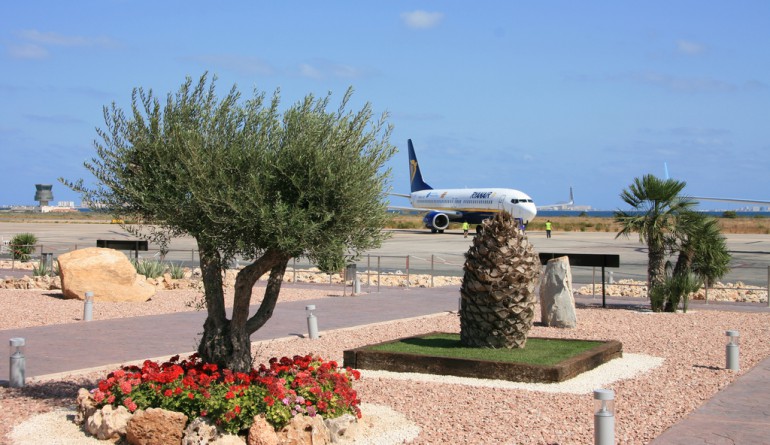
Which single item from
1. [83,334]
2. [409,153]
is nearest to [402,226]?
[409,153]

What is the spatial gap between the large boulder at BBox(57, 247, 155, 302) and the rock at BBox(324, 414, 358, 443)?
40.5 ft

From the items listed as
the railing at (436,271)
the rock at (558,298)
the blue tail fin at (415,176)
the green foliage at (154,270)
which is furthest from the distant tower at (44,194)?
the rock at (558,298)

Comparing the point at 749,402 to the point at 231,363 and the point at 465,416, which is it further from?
the point at 231,363

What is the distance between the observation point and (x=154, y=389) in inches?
274

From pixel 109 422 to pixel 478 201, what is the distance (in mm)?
52788

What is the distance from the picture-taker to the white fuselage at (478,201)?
180 ft

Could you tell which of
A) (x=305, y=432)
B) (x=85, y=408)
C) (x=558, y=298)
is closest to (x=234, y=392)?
(x=305, y=432)

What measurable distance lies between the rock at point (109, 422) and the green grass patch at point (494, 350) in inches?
168

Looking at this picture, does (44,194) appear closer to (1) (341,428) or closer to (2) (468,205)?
(2) (468,205)

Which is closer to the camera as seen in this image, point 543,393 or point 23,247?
point 543,393

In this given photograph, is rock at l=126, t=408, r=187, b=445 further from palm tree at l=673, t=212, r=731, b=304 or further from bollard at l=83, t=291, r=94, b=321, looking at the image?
palm tree at l=673, t=212, r=731, b=304

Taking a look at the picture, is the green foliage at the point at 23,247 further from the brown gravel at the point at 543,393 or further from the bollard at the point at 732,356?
the bollard at the point at 732,356

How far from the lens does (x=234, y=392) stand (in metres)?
6.60

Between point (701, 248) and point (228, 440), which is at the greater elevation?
point (701, 248)
